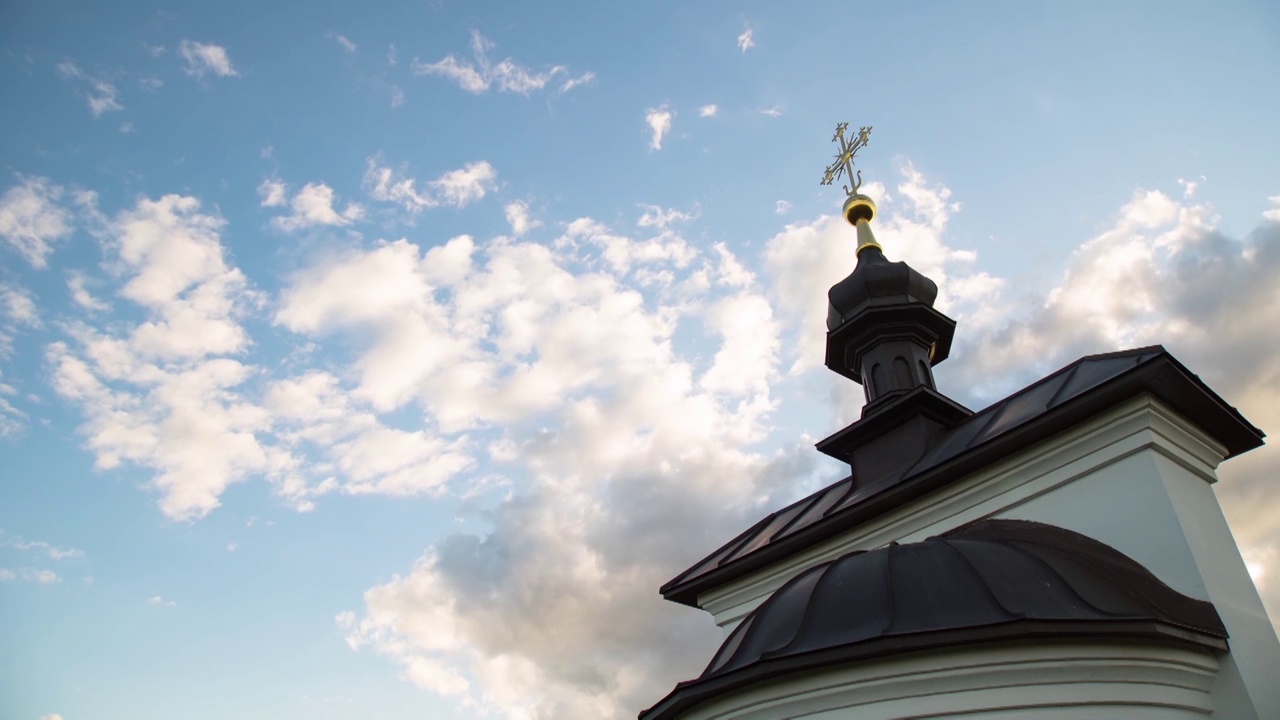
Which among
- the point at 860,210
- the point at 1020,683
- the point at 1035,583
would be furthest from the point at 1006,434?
the point at 860,210

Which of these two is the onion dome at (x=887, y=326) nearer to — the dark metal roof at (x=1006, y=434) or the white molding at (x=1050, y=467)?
the dark metal roof at (x=1006, y=434)

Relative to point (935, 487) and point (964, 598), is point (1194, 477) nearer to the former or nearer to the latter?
point (935, 487)

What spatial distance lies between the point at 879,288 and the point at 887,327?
65cm

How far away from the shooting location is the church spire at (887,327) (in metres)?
13.1

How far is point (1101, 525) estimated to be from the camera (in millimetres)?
7656

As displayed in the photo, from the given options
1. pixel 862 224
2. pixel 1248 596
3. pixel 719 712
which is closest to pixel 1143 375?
pixel 1248 596

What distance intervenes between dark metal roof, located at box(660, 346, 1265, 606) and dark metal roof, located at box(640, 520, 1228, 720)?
1291 mm

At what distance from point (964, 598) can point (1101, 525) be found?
8.03 ft

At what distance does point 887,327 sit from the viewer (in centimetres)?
1331

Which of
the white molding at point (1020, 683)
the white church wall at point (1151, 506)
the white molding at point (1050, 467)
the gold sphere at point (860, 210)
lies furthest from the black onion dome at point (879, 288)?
the white molding at point (1020, 683)

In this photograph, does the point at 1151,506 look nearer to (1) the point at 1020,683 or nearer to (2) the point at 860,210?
(1) the point at 1020,683

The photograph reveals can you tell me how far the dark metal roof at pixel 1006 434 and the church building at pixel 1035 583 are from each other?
0.08 ft

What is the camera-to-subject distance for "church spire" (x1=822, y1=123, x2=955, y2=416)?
13.1 metres

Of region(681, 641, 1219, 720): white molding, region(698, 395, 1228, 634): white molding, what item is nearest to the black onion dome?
region(698, 395, 1228, 634): white molding
